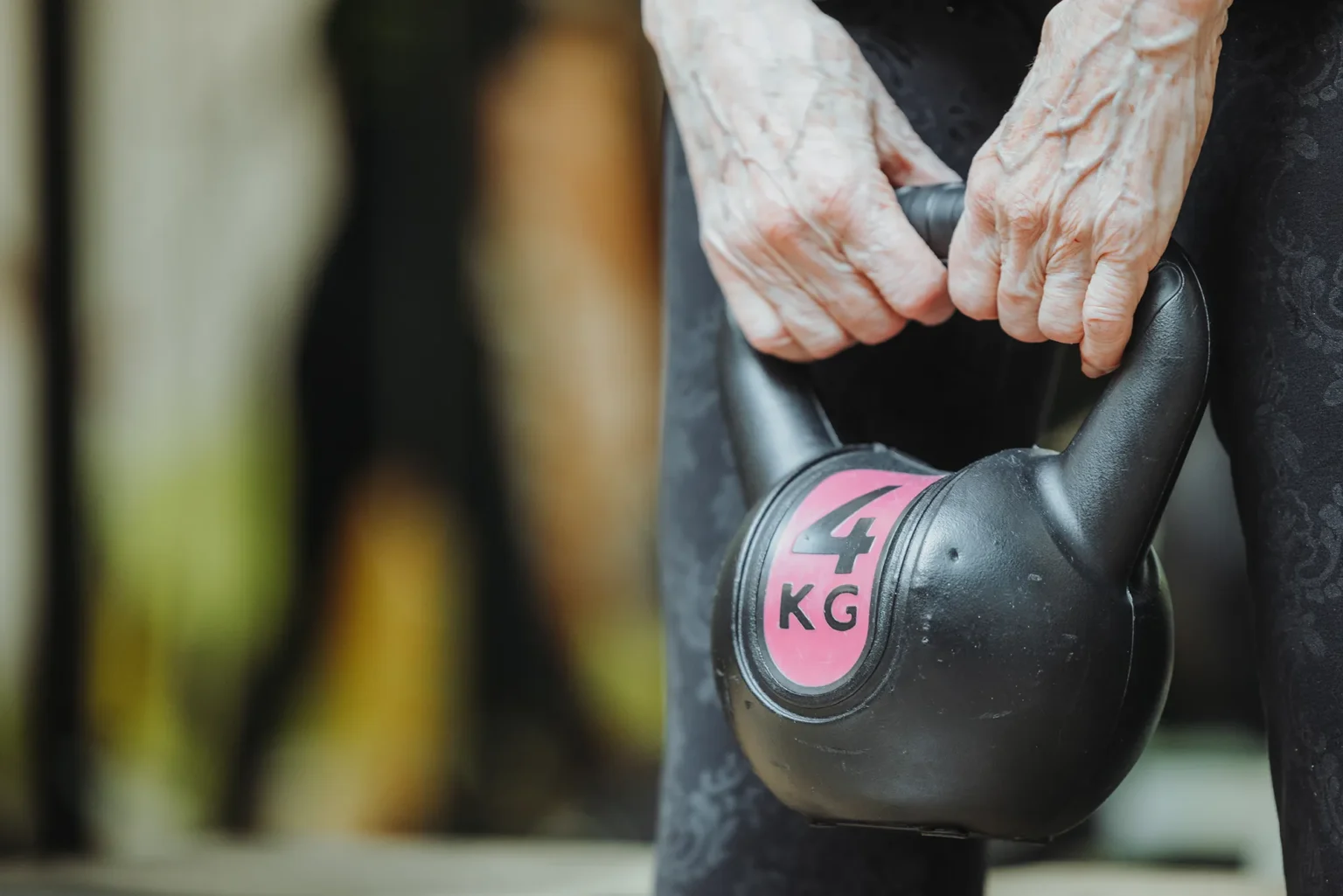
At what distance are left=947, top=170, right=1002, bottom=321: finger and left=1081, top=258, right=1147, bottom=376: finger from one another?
0.17 ft

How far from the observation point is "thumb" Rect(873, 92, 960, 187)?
657mm

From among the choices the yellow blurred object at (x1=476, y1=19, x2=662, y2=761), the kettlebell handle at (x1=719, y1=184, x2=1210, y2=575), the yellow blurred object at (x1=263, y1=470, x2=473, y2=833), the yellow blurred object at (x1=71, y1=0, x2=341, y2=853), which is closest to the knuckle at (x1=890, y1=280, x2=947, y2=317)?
the kettlebell handle at (x1=719, y1=184, x2=1210, y2=575)

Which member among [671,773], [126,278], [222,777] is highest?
[671,773]

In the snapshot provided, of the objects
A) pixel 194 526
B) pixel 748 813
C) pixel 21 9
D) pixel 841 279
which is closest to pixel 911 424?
pixel 841 279

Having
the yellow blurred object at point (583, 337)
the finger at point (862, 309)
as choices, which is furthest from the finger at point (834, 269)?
the yellow blurred object at point (583, 337)

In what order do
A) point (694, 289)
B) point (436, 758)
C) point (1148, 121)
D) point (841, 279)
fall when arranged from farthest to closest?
1. point (436, 758)
2. point (694, 289)
3. point (841, 279)
4. point (1148, 121)

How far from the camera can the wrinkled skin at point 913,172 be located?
20.9 inches

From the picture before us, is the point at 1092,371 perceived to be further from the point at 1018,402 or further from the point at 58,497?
the point at 58,497

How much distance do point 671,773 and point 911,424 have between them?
24cm

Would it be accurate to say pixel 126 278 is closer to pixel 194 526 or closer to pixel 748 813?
pixel 194 526

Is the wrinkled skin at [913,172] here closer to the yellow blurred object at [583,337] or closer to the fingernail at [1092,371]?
the fingernail at [1092,371]

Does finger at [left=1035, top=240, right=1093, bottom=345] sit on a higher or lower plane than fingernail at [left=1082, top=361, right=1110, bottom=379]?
higher

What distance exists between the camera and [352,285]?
2561 mm

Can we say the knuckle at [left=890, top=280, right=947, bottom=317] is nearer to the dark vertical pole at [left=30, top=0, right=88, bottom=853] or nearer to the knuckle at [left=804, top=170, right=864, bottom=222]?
the knuckle at [left=804, top=170, right=864, bottom=222]
